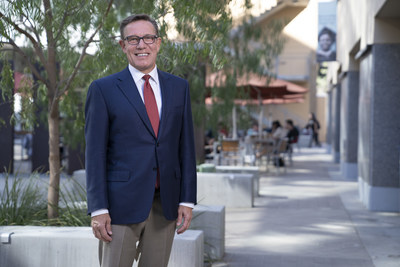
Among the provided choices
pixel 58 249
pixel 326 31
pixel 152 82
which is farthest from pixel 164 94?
pixel 326 31

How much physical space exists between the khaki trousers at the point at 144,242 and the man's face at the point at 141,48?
0.63 m

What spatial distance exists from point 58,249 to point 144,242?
1566 mm

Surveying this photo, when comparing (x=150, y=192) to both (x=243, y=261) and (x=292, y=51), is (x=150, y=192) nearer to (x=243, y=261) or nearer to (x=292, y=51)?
(x=243, y=261)

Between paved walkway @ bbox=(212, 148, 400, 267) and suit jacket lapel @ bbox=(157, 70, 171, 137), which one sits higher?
suit jacket lapel @ bbox=(157, 70, 171, 137)

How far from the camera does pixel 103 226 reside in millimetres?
2715

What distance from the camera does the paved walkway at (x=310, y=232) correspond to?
5.77 metres

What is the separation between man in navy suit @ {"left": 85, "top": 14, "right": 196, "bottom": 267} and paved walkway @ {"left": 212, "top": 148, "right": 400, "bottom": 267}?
2667 millimetres

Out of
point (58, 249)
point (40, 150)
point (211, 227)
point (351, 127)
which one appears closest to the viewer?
point (58, 249)

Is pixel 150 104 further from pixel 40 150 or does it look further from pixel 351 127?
pixel 351 127

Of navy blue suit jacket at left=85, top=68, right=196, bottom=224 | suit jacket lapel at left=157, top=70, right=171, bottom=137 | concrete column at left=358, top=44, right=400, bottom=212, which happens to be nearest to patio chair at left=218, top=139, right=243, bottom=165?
concrete column at left=358, top=44, right=400, bottom=212

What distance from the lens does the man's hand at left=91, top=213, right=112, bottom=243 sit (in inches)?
107

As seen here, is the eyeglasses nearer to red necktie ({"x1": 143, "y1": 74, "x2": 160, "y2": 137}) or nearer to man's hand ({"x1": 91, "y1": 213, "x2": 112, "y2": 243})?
red necktie ({"x1": 143, "y1": 74, "x2": 160, "y2": 137})

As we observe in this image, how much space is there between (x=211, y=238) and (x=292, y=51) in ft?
102

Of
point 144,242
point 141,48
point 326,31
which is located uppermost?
point 326,31
